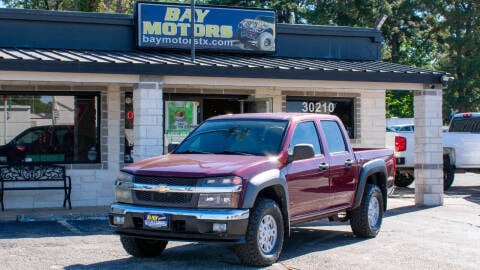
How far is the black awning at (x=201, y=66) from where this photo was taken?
1189cm

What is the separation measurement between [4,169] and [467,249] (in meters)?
8.81

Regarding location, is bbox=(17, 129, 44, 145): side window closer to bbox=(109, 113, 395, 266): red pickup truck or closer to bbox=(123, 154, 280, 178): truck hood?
bbox=(109, 113, 395, 266): red pickup truck

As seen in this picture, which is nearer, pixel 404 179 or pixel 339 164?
pixel 339 164

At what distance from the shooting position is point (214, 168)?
766 centimetres

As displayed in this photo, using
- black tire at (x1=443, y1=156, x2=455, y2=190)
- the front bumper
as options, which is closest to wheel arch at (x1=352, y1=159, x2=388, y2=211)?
the front bumper

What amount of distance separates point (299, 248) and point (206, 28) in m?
7.24

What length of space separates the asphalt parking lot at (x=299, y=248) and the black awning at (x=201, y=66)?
2688 mm

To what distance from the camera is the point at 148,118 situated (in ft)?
41.1

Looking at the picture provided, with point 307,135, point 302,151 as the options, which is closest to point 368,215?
point 307,135

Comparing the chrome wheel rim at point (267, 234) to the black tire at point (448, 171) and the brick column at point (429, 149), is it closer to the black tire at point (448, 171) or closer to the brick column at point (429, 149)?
the brick column at point (429, 149)

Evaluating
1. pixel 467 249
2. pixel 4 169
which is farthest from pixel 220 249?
pixel 4 169

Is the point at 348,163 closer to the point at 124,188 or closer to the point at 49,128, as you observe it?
the point at 124,188

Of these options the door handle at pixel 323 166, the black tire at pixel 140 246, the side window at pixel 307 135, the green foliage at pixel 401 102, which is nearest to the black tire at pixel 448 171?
the side window at pixel 307 135

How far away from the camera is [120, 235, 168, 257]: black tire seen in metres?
8.36
